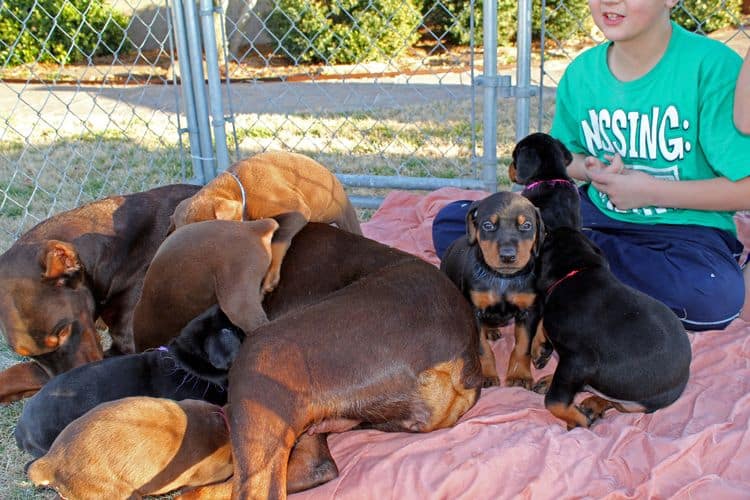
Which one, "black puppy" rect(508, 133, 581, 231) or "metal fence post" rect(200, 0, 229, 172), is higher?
"metal fence post" rect(200, 0, 229, 172)

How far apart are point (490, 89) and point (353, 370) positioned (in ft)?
9.90

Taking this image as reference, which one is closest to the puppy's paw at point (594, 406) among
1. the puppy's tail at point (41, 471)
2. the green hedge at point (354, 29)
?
the puppy's tail at point (41, 471)

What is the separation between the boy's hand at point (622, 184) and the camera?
3942 millimetres

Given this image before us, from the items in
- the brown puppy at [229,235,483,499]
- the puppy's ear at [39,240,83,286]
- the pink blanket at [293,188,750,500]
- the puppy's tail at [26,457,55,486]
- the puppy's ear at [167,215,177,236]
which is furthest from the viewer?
the puppy's ear at [167,215,177,236]

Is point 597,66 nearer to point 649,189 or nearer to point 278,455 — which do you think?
point 649,189

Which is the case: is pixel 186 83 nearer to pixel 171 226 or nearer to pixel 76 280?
pixel 171 226

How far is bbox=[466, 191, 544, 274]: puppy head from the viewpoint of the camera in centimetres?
353

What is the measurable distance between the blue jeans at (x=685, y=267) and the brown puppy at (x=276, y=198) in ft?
4.88

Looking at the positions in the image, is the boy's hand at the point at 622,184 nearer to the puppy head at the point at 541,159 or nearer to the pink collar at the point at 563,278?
the puppy head at the point at 541,159

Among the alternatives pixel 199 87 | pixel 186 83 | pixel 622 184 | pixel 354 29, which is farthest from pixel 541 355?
pixel 354 29

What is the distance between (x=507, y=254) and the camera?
3492 millimetres

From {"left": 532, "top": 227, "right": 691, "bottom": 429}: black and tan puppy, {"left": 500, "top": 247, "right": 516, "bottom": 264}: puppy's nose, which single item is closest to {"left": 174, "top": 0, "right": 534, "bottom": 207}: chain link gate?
{"left": 500, "top": 247, "right": 516, "bottom": 264}: puppy's nose

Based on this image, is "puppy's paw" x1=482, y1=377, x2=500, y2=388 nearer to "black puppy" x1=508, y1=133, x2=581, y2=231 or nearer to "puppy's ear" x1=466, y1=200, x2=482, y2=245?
"puppy's ear" x1=466, y1=200, x2=482, y2=245

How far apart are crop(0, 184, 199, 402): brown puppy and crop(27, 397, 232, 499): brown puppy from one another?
94 centimetres
